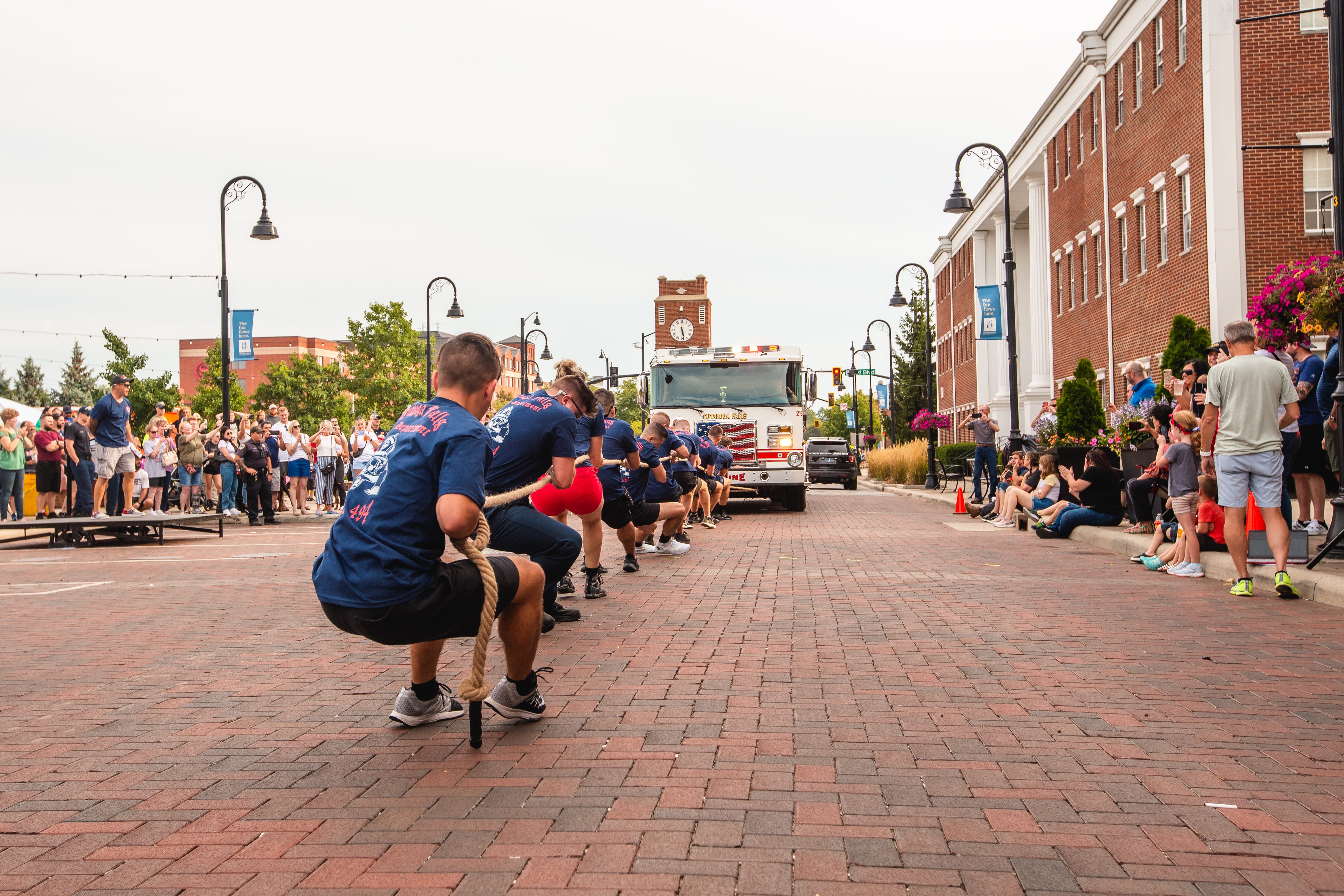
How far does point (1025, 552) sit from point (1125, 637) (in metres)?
6.78

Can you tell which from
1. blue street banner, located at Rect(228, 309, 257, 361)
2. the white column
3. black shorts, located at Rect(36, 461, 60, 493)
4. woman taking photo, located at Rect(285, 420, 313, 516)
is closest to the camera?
black shorts, located at Rect(36, 461, 60, 493)

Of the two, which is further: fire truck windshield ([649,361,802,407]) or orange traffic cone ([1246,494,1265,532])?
fire truck windshield ([649,361,802,407])

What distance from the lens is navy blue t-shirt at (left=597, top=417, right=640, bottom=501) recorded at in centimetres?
1069

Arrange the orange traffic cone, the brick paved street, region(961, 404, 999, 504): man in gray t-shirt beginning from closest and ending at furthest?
the brick paved street < the orange traffic cone < region(961, 404, 999, 504): man in gray t-shirt

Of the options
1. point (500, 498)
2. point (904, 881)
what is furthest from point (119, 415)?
point (904, 881)

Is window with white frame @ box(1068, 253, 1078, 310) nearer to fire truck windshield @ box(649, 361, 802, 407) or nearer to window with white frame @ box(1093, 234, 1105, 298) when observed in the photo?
window with white frame @ box(1093, 234, 1105, 298)

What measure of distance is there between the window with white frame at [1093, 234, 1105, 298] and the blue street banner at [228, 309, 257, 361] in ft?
72.8

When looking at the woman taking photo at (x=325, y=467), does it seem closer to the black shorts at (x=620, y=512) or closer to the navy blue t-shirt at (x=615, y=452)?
the black shorts at (x=620, y=512)

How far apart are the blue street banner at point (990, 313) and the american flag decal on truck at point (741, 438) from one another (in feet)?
27.7

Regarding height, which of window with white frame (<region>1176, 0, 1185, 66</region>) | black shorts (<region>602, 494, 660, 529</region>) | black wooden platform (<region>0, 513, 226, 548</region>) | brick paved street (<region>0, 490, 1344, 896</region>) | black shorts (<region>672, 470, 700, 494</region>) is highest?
window with white frame (<region>1176, 0, 1185, 66</region>)

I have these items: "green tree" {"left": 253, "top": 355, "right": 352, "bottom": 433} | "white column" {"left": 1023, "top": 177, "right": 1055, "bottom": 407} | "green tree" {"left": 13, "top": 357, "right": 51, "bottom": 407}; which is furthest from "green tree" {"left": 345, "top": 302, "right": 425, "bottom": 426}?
"white column" {"left": 1023, "top": 177, "right": 1055, "bottom": 407}

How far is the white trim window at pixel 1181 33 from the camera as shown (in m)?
25.6

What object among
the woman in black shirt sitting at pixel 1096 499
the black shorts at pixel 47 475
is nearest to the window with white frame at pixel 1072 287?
the woman in black shirt sitting at pixel 1096 499

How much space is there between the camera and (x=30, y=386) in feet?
292
